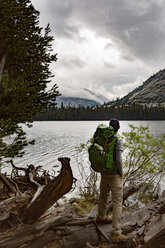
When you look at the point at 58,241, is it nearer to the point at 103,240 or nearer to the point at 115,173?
the point at 103,240

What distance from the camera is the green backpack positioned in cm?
410

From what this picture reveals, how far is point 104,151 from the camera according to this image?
417 cm

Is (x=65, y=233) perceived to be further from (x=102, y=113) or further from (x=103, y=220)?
(x=102, y=113)

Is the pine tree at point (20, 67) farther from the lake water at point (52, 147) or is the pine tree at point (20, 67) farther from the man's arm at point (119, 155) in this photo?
the lake water at point (52, 147)

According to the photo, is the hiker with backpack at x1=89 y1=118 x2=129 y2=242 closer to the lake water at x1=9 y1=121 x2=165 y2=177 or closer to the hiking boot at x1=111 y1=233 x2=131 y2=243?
the hiking boot at x1=111 y1=233 x2=131 y2=243

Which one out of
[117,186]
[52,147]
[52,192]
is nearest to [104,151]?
[117,186]

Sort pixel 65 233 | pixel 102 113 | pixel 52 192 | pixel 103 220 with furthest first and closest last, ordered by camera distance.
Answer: pixel 102 113, pixel 103 220, pixel 65 233, pixel 52 192

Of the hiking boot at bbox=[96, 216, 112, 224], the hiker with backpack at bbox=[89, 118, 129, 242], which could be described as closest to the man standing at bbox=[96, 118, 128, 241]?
the hiker with backpack at bbox=[89, 118, 129, 242]

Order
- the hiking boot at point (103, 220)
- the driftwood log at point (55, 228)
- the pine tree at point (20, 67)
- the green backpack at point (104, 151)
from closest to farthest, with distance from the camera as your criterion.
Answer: the driftwood log at point (55, 228) → the green backpack at point (104, 151) → the hiking boot at point (103, 220) → the pine tree at point (20, 67)

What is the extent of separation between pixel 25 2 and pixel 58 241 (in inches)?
365

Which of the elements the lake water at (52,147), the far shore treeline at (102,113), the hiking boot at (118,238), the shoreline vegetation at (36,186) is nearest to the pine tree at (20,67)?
the shoreline vegetation at (36,186)

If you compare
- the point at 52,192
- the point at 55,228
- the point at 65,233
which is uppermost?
the point at 52,192

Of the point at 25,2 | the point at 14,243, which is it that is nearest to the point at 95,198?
the point at 14,243

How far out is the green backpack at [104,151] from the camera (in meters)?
4.10
